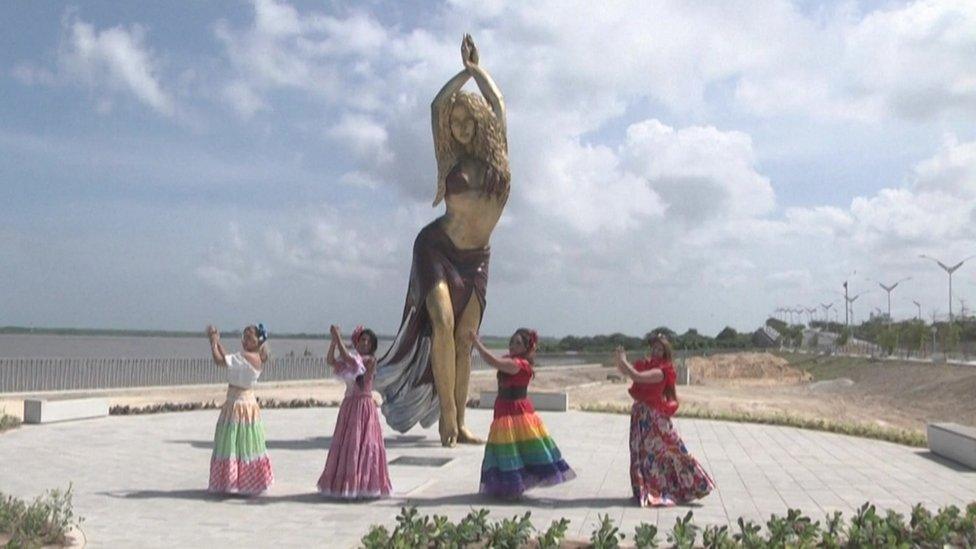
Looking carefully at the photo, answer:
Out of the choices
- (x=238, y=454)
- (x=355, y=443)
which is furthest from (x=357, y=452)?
(x=238, y=454)

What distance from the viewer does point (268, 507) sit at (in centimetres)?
818

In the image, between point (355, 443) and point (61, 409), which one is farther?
point (61, 409)

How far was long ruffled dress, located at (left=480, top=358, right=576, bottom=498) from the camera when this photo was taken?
8.34 m

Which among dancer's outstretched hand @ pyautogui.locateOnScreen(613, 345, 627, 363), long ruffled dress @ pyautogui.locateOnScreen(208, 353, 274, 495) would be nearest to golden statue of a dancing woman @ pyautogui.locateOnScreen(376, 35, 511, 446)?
long ruffled dress @ pyautogui.locateOnScreen(208, 353, 274, 495)

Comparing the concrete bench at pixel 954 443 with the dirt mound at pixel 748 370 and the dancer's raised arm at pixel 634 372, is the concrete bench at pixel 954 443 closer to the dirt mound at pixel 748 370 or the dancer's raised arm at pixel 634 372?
the dancer's raised arm at pixel 634 372

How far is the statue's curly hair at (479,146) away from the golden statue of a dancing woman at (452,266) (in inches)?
0.5

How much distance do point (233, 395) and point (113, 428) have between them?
6.94 meters

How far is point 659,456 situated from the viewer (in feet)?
27.3

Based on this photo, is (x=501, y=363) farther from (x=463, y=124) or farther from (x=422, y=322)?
(x=463, y=124)

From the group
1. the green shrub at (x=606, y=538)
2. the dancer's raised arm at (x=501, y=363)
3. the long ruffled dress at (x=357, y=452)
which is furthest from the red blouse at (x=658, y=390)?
the long ruffled dress at (x=357, y=452)

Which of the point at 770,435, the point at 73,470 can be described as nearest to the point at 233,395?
the point at 73,470

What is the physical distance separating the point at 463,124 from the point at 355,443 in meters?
5.07

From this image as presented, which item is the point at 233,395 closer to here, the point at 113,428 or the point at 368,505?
the point at 368,505

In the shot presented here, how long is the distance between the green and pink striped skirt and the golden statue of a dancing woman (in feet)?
12.2
